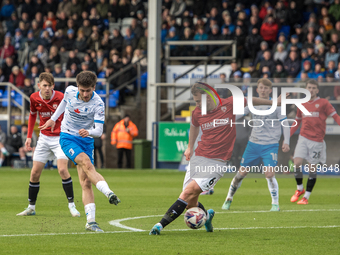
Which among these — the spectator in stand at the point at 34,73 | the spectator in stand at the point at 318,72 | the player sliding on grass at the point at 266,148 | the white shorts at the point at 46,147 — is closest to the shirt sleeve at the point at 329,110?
the player sliding on grass at the point at 266,148

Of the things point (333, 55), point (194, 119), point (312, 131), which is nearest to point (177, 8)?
point (333, 55)

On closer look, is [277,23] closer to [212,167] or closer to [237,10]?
[237,10]

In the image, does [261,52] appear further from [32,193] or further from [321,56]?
[32,193]

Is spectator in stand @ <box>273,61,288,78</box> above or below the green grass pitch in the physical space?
above

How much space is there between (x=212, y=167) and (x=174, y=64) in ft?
56.7

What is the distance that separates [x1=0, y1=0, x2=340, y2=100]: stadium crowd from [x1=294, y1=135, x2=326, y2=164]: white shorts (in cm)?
824

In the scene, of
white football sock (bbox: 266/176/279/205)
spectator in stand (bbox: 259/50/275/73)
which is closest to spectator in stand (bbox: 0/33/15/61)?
spectator in stand (bbox: 259/50/275/73)

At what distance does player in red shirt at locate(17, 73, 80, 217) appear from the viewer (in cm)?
930

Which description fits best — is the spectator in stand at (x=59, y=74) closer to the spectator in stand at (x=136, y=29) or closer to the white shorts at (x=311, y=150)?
the spectator in stand at (x=136, y=29)

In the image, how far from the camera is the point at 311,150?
11398mm

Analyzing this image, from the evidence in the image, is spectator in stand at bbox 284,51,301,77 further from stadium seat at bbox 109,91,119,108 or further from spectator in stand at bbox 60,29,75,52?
spectator in stand at bbox 60,29,75,52

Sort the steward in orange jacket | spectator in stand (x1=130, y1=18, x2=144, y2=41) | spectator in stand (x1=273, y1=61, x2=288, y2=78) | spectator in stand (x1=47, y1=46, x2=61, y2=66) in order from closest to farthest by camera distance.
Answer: spectator in stand (x1=273, y1=61, x2=288, y2=78), the steward in orange jacket, spectator in stand (x1=130, y1=18, x2=144, y2=41), spectator in stand (x1=47, y1=46, x2=61, y2=66)

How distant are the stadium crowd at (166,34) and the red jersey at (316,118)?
8.27 metres

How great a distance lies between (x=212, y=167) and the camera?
7.14m
